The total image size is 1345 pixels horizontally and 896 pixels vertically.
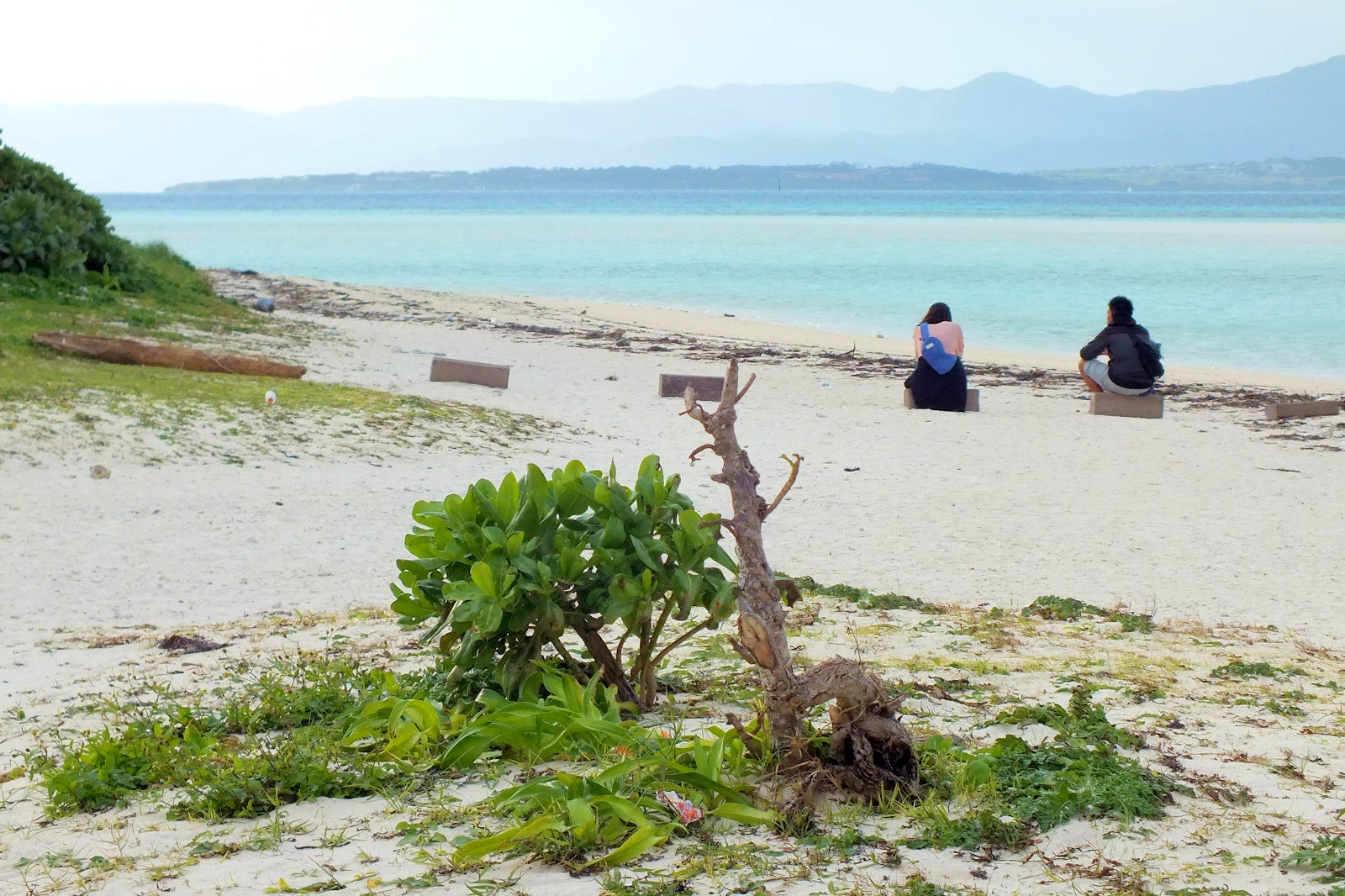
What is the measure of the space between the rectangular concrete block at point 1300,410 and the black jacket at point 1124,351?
136cm

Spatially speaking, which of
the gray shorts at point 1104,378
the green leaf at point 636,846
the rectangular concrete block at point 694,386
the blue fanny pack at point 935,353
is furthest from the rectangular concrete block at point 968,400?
the green leaf at point 636,846

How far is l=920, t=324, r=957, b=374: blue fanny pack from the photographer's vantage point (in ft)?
40.3

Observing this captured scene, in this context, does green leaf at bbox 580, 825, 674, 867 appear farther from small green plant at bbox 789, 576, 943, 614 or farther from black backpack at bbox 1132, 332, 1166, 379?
black backpack at bbox 1132, 332, 1166, 379

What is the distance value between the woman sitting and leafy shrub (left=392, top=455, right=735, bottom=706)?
9100mm

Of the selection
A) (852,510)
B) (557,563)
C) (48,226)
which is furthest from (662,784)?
(48,226)

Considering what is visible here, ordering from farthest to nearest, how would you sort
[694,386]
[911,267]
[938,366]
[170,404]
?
[911,267] < [694,386] < [938,366] < [170,404]

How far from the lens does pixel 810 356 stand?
18.3 metres

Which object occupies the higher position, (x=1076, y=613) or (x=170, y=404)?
(x=170, y=404)

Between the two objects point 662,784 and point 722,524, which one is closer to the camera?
point 662,784

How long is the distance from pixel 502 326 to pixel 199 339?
7.90 m

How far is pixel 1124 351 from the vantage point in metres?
12.5

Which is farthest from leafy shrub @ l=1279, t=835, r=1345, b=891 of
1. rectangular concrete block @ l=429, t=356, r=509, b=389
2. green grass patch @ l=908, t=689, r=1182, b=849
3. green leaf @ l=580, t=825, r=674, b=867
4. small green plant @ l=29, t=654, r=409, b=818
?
rectangular concrete block @ l=429, t=356, r=509, b=389

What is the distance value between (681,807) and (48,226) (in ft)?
45.9

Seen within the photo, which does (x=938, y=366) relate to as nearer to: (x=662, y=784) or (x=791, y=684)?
(x=791, y=684)
